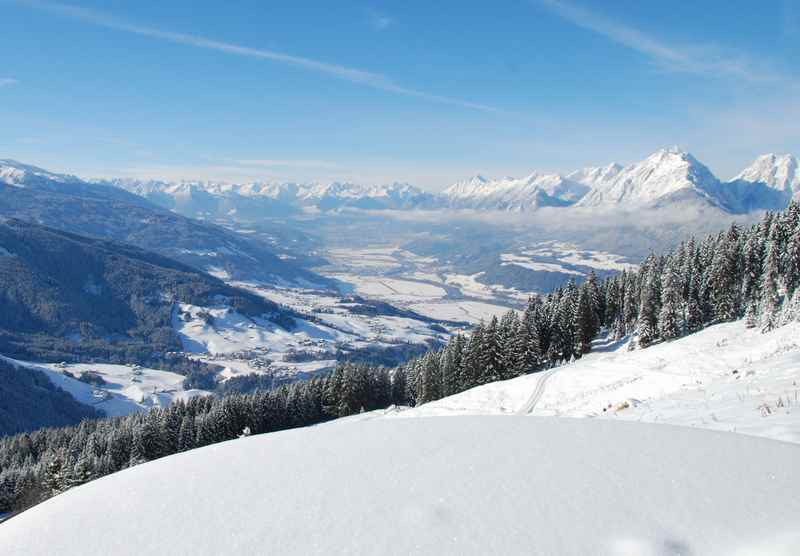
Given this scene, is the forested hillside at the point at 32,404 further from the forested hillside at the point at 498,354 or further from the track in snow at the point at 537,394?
the track in snow at the point at 537,394

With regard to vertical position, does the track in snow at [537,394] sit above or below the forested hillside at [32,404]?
above

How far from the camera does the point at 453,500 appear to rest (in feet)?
17.0

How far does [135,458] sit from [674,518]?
59.9m

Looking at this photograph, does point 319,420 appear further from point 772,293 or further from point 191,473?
point 191,473

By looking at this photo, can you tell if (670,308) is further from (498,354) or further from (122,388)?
(122,388)

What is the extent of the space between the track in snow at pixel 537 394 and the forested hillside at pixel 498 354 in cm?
1125

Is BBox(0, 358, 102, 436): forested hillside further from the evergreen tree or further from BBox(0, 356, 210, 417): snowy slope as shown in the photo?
the evergreen tree

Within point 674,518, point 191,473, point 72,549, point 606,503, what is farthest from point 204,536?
point 674,518

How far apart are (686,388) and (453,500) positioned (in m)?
20.6

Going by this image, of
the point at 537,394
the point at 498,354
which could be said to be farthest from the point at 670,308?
the point at 537,394

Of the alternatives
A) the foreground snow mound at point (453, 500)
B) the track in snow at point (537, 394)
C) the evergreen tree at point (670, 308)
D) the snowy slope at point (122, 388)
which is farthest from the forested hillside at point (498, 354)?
the snowy slope at point (122, 388)

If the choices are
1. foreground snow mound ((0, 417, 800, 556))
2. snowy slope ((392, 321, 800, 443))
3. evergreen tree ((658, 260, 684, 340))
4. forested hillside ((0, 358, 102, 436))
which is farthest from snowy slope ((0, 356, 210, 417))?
foreground snow mound ((0, 417, 800, 556))

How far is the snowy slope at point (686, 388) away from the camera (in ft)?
31.9

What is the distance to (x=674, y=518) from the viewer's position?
4605 mm
